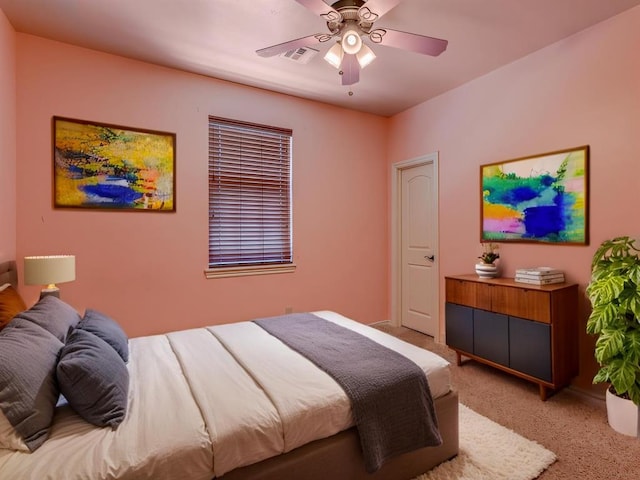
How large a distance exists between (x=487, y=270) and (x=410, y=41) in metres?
2.03

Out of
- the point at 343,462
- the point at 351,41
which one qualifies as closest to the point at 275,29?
the point at 351,41

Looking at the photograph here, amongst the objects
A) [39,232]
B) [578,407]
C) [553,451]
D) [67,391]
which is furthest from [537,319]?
[39,232]

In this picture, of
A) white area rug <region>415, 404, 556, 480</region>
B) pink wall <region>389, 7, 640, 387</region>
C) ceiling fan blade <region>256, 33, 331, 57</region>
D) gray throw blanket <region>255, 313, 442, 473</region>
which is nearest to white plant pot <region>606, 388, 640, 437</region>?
pink wall <region>389, 7, 640, 387</region>

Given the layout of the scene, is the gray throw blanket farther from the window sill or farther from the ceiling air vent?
the ceiling air vent

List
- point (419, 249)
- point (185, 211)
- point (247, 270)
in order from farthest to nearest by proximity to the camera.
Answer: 1. point (419, 249)
2. point (247, 270)
3. point (185, 211)

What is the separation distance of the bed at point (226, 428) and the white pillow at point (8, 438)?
2 centimetres

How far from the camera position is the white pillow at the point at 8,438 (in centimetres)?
112

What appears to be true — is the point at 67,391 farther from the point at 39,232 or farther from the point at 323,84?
the point at 323,84

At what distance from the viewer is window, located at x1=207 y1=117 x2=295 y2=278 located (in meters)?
3.37

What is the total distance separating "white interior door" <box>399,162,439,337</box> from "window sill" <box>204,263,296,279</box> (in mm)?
1526

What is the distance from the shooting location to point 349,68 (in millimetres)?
2219

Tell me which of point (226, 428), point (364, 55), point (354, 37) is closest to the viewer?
point (226, 428)

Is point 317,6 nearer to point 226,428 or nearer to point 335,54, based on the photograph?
point 335,54

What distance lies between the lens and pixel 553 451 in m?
1.95
